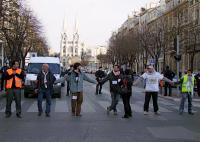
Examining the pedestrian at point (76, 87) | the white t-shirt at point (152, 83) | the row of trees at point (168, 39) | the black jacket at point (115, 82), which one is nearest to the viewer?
the pedestrian at point (76, 87)

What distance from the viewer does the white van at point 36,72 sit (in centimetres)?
2533

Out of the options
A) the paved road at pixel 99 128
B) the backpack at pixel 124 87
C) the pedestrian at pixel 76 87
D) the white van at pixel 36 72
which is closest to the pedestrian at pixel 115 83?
the backpack at pixel 124 87

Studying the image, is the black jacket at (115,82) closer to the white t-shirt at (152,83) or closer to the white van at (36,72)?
the white t-shirt at (152,83)

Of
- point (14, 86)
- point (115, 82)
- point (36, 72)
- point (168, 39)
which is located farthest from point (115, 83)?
point (168, 39)

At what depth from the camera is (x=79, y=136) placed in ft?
36.6

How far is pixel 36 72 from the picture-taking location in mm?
26672

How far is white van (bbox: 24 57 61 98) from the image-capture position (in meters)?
25.3

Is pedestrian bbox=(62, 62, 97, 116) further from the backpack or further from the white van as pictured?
the white van

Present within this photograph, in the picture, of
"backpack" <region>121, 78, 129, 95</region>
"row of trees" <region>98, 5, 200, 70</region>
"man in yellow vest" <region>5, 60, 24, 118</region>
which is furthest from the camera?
"row of trees" <region>98, 5, 200, 70</region>

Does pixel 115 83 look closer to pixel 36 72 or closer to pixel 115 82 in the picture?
pixel 115 82

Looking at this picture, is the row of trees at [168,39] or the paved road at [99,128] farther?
the row of trees at [168,39]

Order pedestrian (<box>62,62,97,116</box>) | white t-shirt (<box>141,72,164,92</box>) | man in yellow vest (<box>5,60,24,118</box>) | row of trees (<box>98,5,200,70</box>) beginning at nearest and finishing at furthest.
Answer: man in yellow vest (<box>5,60,24,118</box>) → pedestrian (<box>62,62,97,116</box>) → white t-shirt (<box>141,72,164,92</box>) → row of trees (<box>98,5,200,70</box>)

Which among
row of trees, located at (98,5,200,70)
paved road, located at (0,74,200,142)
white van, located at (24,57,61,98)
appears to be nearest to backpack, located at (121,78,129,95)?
paved road, located at (0,74,200,142)

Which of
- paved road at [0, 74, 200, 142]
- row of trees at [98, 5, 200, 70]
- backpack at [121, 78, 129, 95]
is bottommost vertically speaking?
paved road at [0, 74, 200, 142]
